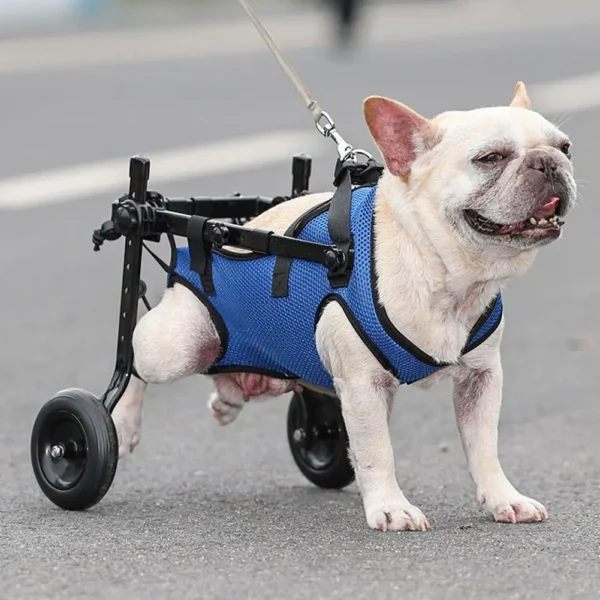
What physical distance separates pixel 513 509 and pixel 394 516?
0.42m

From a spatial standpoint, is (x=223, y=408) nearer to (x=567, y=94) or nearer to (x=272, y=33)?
(x=567, y=94)

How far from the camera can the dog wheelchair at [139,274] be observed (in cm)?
508

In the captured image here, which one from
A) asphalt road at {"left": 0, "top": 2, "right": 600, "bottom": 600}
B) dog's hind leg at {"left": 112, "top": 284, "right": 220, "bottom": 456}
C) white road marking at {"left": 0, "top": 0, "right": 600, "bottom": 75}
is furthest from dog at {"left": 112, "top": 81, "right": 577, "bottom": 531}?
white road marking at {"left": 0, "top": 0, "right": 600, "bottom": 75}

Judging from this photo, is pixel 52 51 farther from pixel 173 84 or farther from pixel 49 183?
pixel 49 183

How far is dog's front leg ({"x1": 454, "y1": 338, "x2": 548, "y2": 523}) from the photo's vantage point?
16.7 ft

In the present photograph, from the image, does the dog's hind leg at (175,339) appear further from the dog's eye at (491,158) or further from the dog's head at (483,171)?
the dog's eye at (491,158)

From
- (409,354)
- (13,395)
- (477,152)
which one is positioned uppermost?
(477,152)

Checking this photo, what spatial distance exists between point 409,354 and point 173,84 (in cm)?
1302

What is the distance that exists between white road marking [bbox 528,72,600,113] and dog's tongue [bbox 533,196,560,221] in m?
11.5

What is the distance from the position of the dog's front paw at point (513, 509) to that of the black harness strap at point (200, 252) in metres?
1.15

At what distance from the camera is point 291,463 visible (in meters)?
6.39

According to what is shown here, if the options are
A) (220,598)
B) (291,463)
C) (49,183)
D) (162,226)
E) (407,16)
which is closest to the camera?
(220,598)

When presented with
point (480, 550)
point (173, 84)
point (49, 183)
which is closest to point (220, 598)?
point (480, 550)

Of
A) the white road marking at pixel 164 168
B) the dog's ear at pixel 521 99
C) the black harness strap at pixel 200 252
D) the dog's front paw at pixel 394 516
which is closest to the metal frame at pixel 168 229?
the black harness strap at pixel 200 252
